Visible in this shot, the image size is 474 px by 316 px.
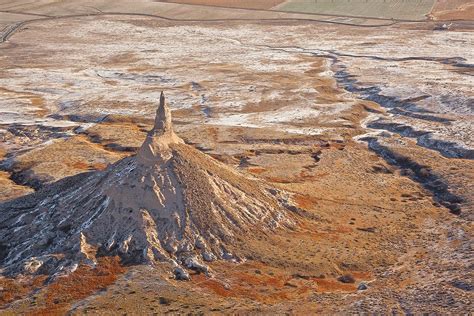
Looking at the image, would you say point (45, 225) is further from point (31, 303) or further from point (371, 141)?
point (371, 141)

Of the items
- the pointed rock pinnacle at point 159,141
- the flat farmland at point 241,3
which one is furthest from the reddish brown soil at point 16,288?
the flat farmland at point 241,3

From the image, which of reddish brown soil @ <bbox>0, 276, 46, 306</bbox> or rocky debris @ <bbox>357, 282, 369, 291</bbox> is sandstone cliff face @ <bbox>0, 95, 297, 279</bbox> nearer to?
reddish brown soil @ <bbox>0, 276, 46, 306</bbox>

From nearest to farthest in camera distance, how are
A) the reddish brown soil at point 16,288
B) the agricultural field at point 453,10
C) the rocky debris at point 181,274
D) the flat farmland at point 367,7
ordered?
the reddish brown soil at point 16,288 < the rocky debris at point 181,274 < the agricultural field at point 453,10 < the flat farmland at point 367,7

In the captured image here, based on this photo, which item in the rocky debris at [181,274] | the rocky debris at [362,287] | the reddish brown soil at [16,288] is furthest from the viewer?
the rocky debris at [181,274]

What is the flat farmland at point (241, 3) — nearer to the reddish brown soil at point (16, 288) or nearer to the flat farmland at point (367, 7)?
the flat farmland at point (367, 7)

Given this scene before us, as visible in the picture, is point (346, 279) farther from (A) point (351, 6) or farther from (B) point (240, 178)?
(A) point (351, 6)

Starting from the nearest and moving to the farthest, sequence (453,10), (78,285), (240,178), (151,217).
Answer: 1. (78,285)
2. (151,217)
3. (240,178)
4. (453,10)

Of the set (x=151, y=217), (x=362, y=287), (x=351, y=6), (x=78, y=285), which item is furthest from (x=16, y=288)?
(x=351, y=6)
